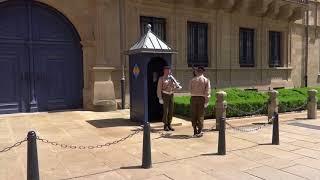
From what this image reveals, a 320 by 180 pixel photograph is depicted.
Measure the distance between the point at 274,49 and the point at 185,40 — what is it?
682 cm

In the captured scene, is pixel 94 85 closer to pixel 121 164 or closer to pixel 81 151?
pixel 81 151

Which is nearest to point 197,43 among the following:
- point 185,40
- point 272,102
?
point 185,40

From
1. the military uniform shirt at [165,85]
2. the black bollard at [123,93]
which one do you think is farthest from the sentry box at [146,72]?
the black bollard at [123,93]

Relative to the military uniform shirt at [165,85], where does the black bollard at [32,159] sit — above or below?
below

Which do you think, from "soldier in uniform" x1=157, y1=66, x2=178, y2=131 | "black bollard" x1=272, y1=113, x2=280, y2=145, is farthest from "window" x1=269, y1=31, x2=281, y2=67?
"black bollard" x1=272, y1=113, x2=280, y2=145

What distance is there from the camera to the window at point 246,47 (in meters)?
18.3

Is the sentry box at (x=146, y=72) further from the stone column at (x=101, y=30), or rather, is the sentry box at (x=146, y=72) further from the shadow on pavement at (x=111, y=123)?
the stone column at (x=101, y=30)

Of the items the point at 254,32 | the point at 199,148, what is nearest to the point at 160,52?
the point at 199,148

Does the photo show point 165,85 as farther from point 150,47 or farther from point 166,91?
point 150,47

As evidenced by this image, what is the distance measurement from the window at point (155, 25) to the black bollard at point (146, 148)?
9.12m

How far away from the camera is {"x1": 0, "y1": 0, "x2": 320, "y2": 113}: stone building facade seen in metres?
12.8

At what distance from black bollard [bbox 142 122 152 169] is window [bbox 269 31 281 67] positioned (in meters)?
15.2

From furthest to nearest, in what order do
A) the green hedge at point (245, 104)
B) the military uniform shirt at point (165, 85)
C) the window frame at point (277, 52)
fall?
1. the window frame at point (277, 52)
2. the green hedge at point (245, 104)
3. the military uniform shirt at point (165, 85)

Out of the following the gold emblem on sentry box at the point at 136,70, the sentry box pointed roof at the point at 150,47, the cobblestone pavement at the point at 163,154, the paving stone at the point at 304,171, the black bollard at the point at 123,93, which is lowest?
the paving stone at the point at 304,171
